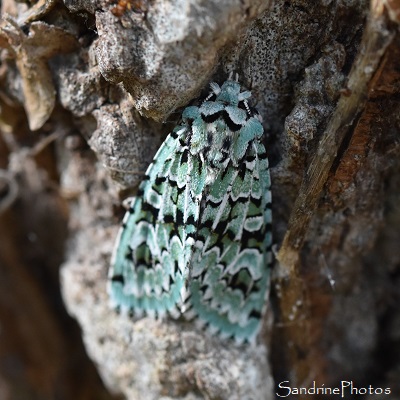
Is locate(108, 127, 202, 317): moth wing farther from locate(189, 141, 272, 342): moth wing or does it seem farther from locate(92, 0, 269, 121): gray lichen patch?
locate(92, 0, 269, 121): gray lichen patch

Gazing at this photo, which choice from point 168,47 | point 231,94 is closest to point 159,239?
point 231,94

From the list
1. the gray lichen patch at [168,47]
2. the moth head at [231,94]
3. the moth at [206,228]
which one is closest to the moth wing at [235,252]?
the moth at [206,228]

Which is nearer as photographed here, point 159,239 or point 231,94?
point 231,94

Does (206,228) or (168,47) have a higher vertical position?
(168,47)

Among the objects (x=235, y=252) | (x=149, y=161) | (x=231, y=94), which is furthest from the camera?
(x=235, y=252)

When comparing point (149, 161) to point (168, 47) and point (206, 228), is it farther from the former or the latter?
point (168, 47)

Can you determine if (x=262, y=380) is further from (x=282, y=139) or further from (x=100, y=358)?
(x=282, y=139)

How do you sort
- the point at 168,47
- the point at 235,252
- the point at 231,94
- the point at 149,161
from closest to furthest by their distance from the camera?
the point at 168,47, the point at 231,94, the point at 149,161, the point at 235,252
